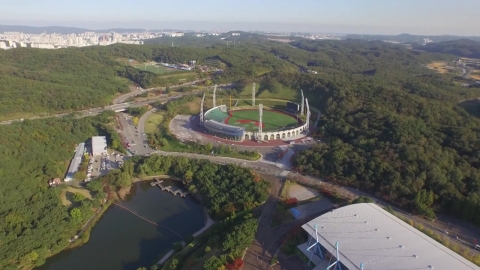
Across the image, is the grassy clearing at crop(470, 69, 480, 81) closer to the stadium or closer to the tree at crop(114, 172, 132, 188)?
the stadium

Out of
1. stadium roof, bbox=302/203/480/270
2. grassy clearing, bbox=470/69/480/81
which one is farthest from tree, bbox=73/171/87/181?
grassy clearing, bbox=470/69/480/81

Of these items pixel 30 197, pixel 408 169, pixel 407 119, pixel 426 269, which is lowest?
pixel 30 197

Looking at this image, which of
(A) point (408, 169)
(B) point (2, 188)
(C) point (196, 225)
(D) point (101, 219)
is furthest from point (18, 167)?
(A) point (408, 169)

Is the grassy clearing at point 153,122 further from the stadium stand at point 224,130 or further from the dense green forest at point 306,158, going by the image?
the stadium stand at point 224,130

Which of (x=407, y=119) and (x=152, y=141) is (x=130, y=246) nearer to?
(x=152, y=141)

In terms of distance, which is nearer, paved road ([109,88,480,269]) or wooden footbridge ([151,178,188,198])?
paved road ([109,88,480,269])

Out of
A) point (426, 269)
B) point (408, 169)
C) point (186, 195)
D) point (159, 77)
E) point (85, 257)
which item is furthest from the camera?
point (159, 77)
